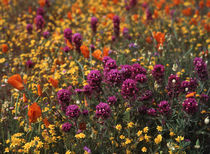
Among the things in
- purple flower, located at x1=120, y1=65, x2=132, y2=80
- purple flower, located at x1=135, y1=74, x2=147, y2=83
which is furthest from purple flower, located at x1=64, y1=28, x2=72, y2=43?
purple flower, located at x1=135, y1=74, x2=147, y2=83

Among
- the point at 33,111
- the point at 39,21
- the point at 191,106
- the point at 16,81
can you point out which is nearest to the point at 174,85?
the point at 191,106

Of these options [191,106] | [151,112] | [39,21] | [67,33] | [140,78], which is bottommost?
[151,112]

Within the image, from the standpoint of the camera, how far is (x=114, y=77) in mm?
2643

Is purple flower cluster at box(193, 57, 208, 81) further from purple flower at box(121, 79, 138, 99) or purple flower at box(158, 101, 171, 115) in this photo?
purple flower at box(121, 79, 138, 99)

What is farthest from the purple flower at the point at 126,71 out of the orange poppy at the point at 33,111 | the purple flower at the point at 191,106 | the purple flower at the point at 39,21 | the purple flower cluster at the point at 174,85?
the purple flower at the point at 39,21

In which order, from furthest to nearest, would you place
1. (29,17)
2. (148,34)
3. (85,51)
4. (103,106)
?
(29,17), (148,34), (85,51), (103,106)

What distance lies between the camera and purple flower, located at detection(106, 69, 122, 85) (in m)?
2.63

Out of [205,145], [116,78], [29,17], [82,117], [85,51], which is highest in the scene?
[29,17]

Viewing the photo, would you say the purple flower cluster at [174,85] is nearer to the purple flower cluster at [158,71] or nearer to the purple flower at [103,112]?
the purple flower cluster at [158,71]

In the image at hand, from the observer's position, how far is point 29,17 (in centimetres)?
612

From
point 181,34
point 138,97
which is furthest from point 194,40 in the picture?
point 138,97

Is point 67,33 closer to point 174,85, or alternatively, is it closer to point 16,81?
point 16,81

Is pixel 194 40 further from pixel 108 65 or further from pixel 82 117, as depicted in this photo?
pixel 82 117

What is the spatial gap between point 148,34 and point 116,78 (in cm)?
288
